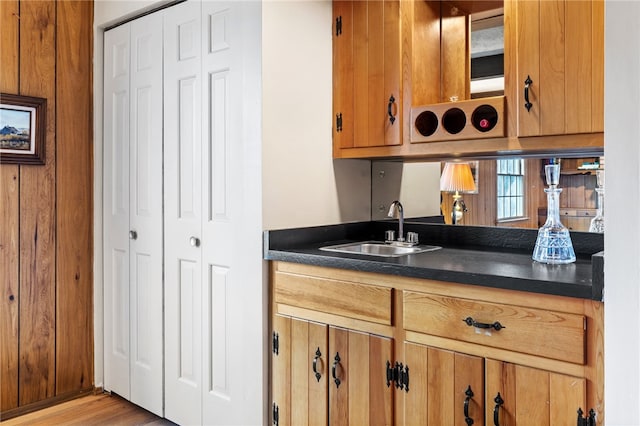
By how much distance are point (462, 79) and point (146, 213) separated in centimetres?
163

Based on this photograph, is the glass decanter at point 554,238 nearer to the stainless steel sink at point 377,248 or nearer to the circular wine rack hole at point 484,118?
the circular wine rack hole at point 484,118

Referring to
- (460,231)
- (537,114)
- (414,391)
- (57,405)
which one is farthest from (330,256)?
(57,405)

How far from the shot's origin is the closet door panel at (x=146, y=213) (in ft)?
8.31

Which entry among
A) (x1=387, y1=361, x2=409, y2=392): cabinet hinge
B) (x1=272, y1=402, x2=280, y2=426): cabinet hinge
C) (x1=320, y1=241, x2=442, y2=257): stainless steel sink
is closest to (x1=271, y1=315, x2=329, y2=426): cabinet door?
(x1=272, y1=402, x2=280, y2=426): cabinet hinge

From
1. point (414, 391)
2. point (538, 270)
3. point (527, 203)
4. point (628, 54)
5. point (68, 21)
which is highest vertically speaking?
point (68, 21)

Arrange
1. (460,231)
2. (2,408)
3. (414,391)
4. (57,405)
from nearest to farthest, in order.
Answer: (414,391), (460,231), (2,408), (57,405)

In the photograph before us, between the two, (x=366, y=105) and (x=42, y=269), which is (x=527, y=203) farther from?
(x=42, y=269)

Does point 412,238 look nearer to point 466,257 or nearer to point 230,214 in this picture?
point 466,257

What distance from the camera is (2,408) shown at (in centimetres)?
257

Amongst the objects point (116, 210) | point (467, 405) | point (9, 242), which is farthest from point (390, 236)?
point (9, 242)

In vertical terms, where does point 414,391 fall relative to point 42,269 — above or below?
below

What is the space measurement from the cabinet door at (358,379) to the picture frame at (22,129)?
182cm

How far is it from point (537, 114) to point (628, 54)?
0.61 m

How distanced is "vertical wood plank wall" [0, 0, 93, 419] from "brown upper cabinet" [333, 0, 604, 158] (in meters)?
1.48
